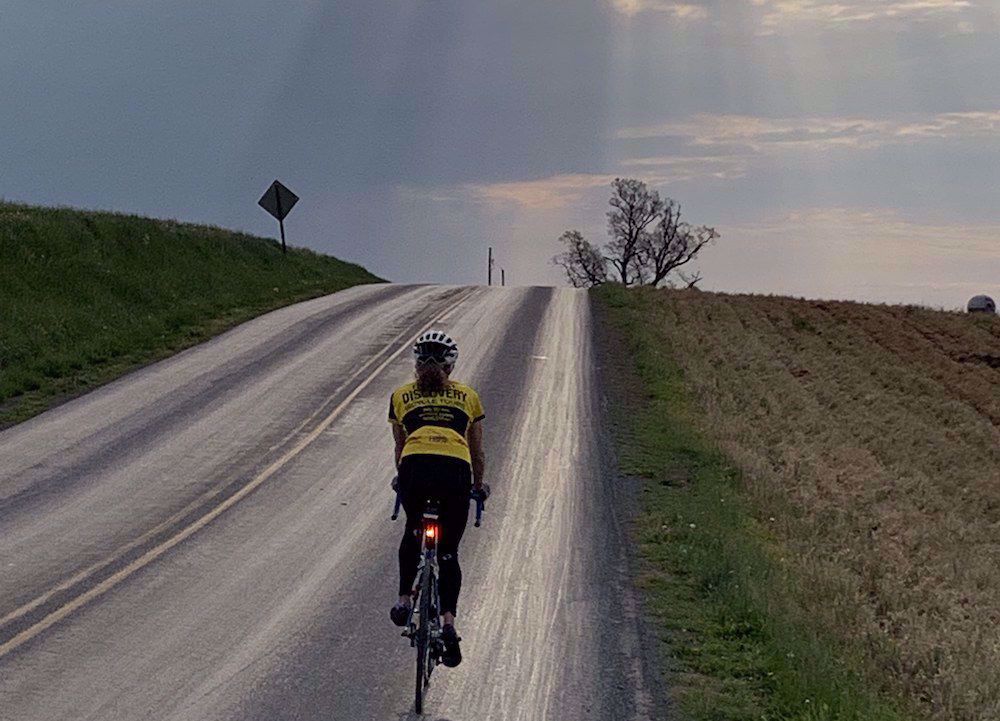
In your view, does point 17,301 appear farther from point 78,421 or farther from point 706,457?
point 706,457

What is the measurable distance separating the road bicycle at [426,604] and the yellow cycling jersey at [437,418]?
33 cm

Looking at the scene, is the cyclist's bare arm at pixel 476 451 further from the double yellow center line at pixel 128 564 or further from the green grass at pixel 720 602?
the double yellow center line at pixel 128 564

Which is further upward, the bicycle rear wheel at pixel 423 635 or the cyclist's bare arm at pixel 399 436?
the cyclist's bare arm at pixel 399 436

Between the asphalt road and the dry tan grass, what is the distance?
199cm

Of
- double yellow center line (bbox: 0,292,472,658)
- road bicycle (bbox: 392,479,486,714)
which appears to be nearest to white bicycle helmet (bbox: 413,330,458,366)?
road bicycle (bbox: 392,479,486,714)

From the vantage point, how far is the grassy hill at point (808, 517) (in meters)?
7.64

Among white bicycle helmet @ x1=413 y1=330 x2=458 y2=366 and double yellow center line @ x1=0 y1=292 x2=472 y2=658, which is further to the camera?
double yellow center line @ x1=0 y1=292 x2=472 y2=658

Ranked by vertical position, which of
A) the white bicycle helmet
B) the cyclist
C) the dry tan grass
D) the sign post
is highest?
the sign post

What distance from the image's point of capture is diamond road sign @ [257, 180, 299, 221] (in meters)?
34.1

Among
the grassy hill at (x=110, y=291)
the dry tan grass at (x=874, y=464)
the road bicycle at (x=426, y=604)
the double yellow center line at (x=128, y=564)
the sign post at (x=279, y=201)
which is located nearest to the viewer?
the road bicycle at (x=426, y=604)

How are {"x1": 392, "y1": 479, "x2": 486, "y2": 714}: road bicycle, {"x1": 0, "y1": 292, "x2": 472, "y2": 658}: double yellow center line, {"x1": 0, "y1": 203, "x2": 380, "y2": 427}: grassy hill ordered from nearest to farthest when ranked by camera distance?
{"x1": 392, "y1": 479, "x2": 486, "y2": 714}: road bicycle → {"x1": 0, "y1": 292, "x2": 472, "y2": 658}: double yellow center line → {"x1": 0, "y1": 203, "x2": 380, "y2": 427}: grassy hill

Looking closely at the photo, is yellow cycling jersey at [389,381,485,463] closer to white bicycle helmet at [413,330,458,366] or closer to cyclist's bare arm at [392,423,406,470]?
cyclist's bare arm at [392,423,406,470]

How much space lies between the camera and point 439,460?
674 cm

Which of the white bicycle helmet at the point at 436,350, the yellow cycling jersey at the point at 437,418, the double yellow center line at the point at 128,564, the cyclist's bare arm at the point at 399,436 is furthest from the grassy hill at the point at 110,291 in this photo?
the white bicycle helmet at the point at 436,350
